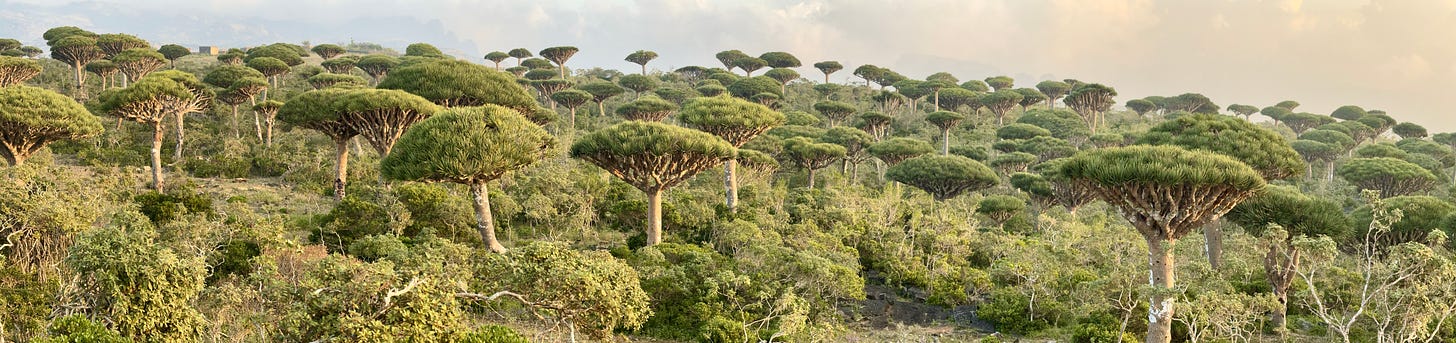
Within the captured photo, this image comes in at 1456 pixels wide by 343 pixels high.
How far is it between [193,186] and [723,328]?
81.1 feet

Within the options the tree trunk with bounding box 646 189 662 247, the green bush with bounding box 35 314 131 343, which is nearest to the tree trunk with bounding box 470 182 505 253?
the tree trunk with bounding box 646 189 662 247

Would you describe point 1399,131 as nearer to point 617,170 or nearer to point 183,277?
point 617,170

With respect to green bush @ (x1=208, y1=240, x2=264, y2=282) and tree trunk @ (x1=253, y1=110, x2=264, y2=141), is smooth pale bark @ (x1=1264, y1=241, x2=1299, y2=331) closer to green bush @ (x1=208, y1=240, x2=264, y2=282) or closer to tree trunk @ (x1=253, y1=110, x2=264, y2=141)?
green bush @ (x1=208, y1=240, x2=264, y2=282)

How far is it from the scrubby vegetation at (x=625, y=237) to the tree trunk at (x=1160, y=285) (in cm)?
7

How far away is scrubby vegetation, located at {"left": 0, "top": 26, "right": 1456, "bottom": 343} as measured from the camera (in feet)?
39.8

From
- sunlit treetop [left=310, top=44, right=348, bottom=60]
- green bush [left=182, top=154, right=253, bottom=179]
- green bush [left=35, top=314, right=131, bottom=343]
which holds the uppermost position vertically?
sunlit treetop [left=310, top=44, right=348, bottom=60]

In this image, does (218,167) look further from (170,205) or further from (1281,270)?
(1281,270)

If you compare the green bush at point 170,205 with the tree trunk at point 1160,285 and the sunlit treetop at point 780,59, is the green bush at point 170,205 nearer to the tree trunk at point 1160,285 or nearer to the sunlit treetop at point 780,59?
the tree trunk at point 1160,285

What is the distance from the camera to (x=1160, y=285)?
48.8 ft

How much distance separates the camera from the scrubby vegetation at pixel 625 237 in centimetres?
1212

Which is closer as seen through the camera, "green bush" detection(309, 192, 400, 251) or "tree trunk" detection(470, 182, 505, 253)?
"tree trunk" detection(470, 182, 505, 253)

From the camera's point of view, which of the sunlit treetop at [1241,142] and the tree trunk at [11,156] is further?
the tree trunk at [11,156]

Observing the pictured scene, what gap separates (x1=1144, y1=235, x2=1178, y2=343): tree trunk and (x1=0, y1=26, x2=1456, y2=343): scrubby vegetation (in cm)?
7

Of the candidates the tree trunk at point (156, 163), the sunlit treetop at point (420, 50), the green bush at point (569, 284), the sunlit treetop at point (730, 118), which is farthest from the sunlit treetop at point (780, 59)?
the green bush at point (569, 284)
